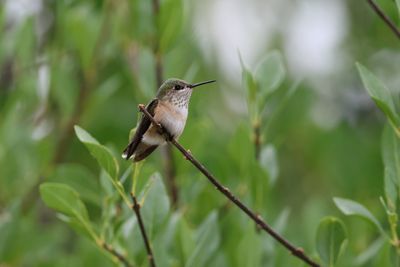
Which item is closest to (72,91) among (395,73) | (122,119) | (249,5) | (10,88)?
(10,88)

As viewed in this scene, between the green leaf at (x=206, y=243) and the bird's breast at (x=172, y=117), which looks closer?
the bird's breast at (x=172, y=117)

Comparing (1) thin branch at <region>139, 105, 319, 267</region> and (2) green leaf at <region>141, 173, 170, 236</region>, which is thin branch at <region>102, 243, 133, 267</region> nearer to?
(2) green leaf at <region>141, 173, 170, 236</region>

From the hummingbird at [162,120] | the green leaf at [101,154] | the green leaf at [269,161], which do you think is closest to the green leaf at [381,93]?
the hummingbird at [162,120]

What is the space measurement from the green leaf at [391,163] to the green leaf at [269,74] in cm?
54

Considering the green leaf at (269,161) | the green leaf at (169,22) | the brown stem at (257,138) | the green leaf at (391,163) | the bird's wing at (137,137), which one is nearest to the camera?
the green leaf at (391,163)

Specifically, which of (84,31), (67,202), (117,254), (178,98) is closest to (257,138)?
(178,98)

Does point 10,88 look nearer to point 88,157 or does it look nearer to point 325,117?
point 88,157

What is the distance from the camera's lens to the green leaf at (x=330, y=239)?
273cm

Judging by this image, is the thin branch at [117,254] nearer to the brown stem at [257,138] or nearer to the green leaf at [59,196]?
the green leaf at [59,196]

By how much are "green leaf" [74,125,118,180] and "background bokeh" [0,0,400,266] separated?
1.43ft

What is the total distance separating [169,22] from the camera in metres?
3.77

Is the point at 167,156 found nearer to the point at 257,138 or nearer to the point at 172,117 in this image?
the point at 257,138

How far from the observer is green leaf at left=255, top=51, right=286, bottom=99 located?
3.12 m

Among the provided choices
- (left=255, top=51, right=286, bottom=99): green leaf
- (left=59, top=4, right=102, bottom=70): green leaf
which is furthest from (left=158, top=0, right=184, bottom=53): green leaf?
(left=255, top=51, right=286, bottom=99): green leaf
